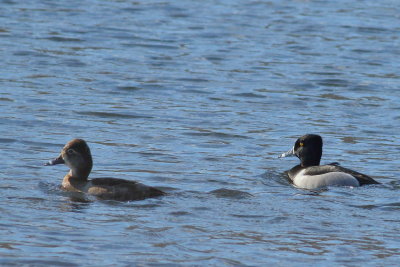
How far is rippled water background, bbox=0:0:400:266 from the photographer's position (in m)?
10.9

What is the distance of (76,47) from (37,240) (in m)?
14.8

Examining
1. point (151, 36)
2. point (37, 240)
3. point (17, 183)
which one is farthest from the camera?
point (151, 36)

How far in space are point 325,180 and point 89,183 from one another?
3.31 m

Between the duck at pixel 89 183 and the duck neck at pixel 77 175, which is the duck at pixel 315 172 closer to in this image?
the duck at pixel 89 183

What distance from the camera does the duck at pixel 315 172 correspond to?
14.2 m

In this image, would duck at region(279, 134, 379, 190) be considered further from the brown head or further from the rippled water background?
the brown head

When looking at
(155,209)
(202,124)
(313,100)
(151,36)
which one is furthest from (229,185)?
(151,36)

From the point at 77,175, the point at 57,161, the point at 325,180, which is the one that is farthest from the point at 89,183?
the point at 325,180

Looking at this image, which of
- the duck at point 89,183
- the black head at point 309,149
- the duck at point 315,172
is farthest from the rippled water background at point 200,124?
the black head at point 309,149

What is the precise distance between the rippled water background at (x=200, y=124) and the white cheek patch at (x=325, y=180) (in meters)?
0.36

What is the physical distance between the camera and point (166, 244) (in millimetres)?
10680

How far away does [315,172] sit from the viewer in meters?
14.8

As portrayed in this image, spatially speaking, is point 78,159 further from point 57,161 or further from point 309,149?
point 309,149

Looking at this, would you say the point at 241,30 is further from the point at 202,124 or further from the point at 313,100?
the point at 202,124
